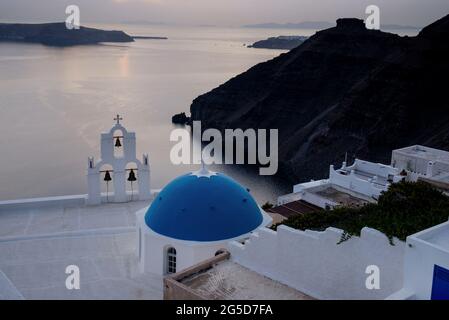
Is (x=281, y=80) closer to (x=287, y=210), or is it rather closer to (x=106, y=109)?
(x=106, y=109)

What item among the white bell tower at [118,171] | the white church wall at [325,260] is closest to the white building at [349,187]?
the white bell tower at [118,171]

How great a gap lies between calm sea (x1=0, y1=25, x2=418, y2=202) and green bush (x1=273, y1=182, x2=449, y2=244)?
36.9m

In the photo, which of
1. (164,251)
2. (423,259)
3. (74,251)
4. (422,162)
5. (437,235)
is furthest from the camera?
(422,162)

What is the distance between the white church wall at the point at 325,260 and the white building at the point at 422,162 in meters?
18.5

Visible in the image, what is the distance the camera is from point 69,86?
11350 centimetres

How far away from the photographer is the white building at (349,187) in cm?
2775

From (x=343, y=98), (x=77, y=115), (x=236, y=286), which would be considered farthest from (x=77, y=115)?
(x=236, y=286)

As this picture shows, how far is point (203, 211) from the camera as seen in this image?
55.5ft

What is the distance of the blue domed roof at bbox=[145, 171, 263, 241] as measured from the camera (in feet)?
55.0

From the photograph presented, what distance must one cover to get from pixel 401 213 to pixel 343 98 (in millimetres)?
61336

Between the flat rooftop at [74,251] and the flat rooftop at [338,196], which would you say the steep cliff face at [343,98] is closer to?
the flat rooftop at [338,196]

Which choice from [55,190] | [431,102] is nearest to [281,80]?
[431,102]

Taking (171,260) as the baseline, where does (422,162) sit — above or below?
above

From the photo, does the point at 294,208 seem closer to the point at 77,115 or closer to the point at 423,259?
the point at 423,259
